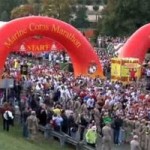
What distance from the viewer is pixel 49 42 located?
32219 mm

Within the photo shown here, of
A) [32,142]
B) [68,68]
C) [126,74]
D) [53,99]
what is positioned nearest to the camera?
[32,142]

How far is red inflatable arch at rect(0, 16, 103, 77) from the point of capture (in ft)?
96.4

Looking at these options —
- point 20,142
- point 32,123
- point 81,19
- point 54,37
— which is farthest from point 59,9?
point 20,142

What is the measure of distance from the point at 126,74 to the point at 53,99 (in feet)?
24.4

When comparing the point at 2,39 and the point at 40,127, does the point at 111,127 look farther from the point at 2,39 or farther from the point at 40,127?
the point at 2,39

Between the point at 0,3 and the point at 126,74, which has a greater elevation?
the point at 0,3

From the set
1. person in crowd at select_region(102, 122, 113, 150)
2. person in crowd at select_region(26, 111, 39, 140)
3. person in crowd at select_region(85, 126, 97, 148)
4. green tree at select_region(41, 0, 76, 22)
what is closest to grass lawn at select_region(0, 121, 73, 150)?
person in crowd at select_region(26, 111, 39, 140)

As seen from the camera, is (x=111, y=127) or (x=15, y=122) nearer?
(x=111, y=127)

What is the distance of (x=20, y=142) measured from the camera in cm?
1916

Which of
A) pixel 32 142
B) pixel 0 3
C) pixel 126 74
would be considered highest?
pixel 0 3

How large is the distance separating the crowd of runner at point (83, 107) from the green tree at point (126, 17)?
3586cm

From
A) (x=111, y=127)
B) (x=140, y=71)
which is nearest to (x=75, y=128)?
(x=111, y=127)

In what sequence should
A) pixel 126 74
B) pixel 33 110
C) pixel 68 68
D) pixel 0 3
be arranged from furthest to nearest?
pixel 0 3 < pixel 68 68 < pixel 126 74 < pixel 33 110

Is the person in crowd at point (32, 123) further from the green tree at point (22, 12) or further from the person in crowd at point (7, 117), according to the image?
the green tree at point (22, 12)
